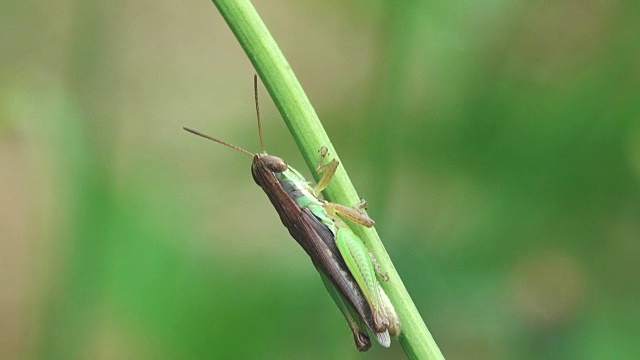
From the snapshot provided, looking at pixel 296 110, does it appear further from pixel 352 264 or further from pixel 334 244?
pixel 334 244

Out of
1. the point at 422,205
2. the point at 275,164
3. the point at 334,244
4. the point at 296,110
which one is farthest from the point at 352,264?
the point at 422,205

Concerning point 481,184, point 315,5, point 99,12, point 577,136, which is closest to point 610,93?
point 577,136

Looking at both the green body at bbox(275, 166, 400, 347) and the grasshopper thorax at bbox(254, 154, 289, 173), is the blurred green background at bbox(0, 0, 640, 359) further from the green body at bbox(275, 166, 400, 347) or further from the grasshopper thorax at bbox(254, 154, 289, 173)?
the grasshopper thorax at bbox(254, 154, 289, 173)

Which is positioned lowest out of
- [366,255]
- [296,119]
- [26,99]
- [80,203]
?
[80,203]

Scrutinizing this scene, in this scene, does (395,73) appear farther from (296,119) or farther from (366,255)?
(296,119)

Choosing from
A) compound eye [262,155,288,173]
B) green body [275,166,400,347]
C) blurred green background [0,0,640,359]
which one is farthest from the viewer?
blurred green background [0,0,640,359]

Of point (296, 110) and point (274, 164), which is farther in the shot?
point (274, 164)

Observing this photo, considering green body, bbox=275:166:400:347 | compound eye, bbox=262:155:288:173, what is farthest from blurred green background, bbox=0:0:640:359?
compound eye, bbox=262:155:288:173
